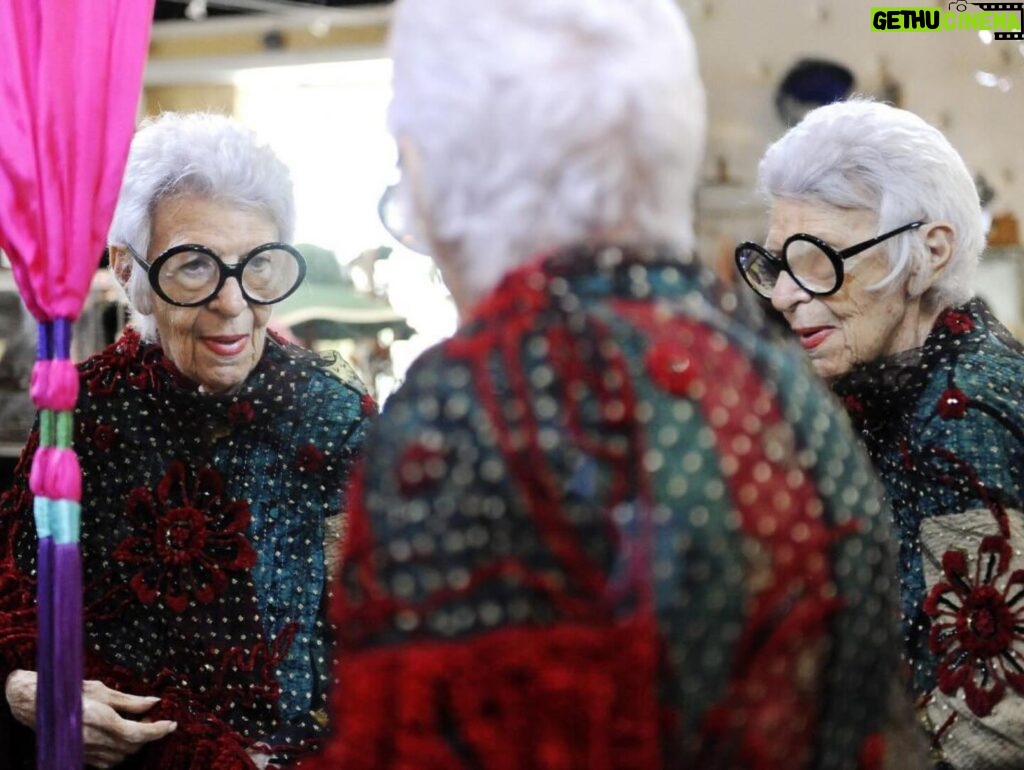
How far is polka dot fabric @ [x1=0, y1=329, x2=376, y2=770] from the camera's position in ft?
7.12

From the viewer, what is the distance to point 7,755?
7.27ft

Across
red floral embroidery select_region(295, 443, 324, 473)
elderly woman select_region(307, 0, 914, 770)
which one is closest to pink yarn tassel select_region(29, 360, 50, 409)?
red floral embroidery select_region(295, 443, 324, 473)

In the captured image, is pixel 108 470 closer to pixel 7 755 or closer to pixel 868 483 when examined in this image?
pixel 7 755

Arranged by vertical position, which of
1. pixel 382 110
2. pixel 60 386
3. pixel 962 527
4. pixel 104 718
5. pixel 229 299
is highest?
pixel 382 110

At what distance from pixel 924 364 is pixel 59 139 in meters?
1.29

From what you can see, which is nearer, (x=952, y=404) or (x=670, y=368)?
(x=670, y=368)

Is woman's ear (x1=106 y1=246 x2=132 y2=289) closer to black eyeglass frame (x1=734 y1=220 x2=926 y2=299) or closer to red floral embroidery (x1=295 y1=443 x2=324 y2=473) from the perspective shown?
red floral embroidery (x1=295 y1=443 x2=324 y2=473)

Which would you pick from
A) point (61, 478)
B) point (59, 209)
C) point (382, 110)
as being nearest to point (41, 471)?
point (61, 478)

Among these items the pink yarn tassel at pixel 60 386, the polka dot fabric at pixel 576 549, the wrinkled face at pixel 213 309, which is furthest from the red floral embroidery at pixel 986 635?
the pink yarn tassel at pixel 60 386

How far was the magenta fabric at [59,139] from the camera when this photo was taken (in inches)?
68.1

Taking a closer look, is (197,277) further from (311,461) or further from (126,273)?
(311,461)

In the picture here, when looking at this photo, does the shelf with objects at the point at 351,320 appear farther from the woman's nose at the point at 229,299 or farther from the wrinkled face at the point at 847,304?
the wrinkled face at the point at 847,304

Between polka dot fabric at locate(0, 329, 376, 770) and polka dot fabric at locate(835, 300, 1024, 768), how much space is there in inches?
34.2

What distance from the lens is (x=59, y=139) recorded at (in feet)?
5.71
